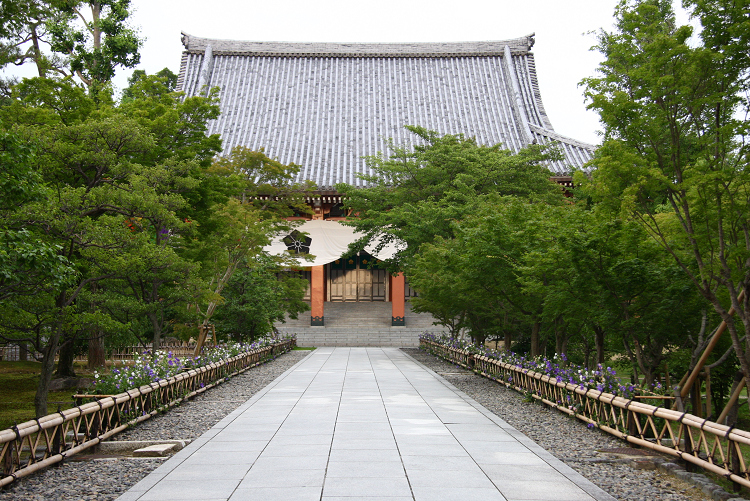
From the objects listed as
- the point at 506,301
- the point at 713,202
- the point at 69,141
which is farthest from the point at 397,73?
the point at 713,202

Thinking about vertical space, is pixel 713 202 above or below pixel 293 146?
below

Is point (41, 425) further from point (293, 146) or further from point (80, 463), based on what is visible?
point (293, 146)

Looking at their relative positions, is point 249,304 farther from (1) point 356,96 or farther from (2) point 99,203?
(1) point 356,96

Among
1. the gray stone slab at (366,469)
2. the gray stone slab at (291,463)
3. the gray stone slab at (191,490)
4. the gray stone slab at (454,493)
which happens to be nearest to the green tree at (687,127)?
the gray stone slab at (454,493)

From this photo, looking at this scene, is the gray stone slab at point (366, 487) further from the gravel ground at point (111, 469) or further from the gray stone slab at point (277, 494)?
the gravel ground at point (111, 469)

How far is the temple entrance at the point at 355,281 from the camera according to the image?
36281mm

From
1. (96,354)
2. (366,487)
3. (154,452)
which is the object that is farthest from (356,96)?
(366,487)

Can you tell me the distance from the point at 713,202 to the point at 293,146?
27230mm

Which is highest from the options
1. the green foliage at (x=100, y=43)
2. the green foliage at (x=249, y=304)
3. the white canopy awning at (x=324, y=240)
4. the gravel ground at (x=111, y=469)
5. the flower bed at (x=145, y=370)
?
the green foliage at (x=100, y=43)

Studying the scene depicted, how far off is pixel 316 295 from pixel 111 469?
25.5 meters

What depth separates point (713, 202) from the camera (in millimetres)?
7020

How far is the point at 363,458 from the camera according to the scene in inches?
246

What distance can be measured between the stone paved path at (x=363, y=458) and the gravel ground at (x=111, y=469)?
1.04ft

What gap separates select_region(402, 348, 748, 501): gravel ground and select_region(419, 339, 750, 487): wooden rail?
0.19 meters
